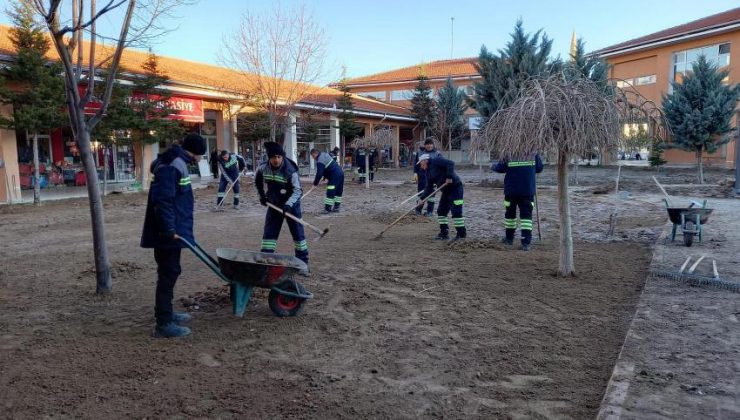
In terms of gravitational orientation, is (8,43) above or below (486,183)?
above

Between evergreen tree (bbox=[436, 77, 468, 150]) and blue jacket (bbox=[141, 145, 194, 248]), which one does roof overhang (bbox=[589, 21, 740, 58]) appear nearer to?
evergreen tree (bbox=[436, 77, 468, 150])

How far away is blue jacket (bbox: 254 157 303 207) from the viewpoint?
6223 mm

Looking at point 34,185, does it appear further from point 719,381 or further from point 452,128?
point 452,128

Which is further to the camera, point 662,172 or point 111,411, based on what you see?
point 662,172

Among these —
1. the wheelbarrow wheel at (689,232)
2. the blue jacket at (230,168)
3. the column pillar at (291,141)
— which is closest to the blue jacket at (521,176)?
the wheelbarrow wheel at (689,232)

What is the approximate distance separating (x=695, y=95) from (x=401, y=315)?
65.5 ft

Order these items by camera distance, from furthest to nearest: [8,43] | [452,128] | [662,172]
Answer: [452,128] → [662,172] → [8,43]

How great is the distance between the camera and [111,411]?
3127mm

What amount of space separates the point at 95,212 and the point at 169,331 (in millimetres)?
1866

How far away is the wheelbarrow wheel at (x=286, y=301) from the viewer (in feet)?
15.4

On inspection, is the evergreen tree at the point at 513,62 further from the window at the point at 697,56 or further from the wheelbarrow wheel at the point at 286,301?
the wheelbarrow wheel at the point at 286,301

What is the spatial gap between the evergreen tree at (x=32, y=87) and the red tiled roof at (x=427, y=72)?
98.2 feet

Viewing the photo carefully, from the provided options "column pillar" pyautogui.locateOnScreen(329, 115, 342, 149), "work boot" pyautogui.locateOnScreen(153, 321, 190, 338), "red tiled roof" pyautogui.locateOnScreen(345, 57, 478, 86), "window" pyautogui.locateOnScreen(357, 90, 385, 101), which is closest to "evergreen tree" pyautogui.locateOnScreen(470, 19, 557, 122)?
"column pillar" pyautogui.locateOnScreen(329, 115, 342, 149)

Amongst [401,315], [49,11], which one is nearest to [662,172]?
[401,315]
